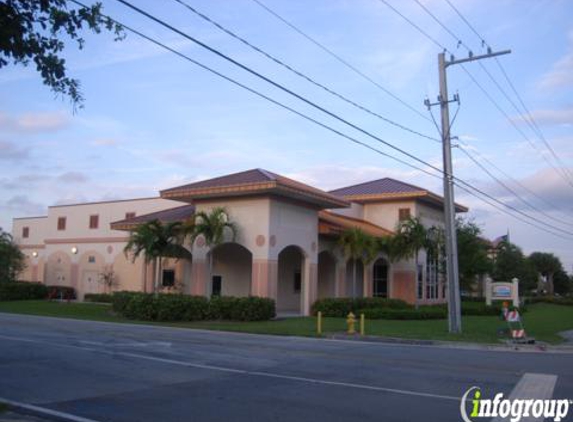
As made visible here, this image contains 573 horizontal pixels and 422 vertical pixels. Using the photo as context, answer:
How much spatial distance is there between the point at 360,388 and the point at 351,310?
21615 mm

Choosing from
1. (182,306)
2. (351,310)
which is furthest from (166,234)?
(351,310)

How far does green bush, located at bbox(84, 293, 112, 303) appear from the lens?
1724 inches

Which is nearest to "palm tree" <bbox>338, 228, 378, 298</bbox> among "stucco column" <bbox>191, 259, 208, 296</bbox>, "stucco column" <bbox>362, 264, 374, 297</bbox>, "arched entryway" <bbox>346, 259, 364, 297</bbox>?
"stucco column" <bbox>362, 264, 374, 297</bbox>

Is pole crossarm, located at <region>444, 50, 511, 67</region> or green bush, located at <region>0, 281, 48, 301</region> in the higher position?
pole crossarm, located at <region>444, 50, 511, 67</region>

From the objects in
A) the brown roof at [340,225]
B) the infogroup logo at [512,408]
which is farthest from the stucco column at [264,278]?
the infogroup logo at [512,408]

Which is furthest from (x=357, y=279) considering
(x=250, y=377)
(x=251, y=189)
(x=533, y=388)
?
(x=533, y=388)

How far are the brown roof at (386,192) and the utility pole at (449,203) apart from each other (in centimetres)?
1506

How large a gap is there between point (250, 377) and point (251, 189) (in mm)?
18324

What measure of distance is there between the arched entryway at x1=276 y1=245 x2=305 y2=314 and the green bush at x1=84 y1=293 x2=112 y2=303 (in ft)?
41.7

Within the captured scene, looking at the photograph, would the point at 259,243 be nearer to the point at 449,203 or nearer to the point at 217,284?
the point at 217,284

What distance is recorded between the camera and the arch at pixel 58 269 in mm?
48969

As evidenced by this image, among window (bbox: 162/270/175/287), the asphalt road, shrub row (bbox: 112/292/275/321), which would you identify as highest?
window (bbox: 162/270/175/287)

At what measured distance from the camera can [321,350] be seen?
17.9 meters

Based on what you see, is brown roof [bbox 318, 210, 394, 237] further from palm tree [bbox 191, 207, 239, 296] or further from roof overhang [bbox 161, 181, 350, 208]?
palm tree [bbox 191, 207, 239, 296]
